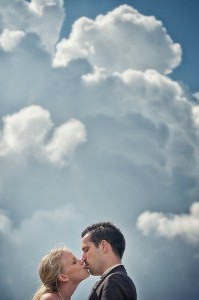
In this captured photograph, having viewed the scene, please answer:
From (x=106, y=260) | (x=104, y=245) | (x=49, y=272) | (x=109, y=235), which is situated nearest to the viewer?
(x=106, y=260)

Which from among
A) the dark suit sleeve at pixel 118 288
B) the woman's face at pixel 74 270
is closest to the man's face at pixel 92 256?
the woman's face at pixel 74 270

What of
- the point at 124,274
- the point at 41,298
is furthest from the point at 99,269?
the point at 41,298

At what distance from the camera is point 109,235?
10148mm

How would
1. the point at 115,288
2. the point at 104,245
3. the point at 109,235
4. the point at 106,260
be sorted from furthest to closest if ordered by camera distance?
1. the point at 109,235
2. the point at 104,245
3. the point at 106,260
4. the point at 115,288

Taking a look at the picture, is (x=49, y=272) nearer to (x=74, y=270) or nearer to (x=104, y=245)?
(x=74, y=270)

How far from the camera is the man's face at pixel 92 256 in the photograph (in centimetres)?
984

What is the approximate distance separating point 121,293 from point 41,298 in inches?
108

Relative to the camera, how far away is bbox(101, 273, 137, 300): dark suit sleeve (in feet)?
27.0

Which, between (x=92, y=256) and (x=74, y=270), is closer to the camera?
(x=92, y=256)

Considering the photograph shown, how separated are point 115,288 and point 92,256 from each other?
1.74 meters

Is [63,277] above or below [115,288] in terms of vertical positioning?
above

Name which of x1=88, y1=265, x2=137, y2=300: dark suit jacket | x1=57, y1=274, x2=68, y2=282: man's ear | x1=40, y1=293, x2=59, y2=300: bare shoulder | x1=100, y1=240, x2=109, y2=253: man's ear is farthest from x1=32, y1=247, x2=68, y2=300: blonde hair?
x1=88, y1=265, x2=137, y2=300: dark suit jacket

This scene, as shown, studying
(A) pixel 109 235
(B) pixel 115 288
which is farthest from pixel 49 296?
(B) pixel 115 288

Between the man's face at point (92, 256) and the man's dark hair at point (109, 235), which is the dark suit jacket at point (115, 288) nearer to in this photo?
the man's face at point (92, 256)
